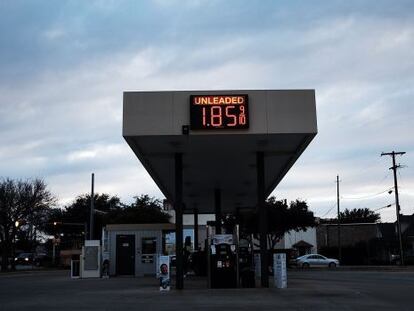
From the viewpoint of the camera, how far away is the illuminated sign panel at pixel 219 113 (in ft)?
63.9

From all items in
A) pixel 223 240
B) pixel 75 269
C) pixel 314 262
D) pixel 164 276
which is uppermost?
pixel 223 240

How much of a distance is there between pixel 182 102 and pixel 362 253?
53.8m

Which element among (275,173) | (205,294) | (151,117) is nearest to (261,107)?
(151,117)

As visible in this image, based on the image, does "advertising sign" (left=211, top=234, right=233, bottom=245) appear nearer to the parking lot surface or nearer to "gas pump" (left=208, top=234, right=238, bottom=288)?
"gas pump" (left=208, top=234, right=238, bottom=288)

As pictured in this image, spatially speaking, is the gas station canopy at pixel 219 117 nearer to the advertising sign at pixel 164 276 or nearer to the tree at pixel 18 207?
the advertising sign at pixel 164 276

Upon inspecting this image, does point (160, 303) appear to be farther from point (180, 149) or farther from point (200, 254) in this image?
point (200, 254)

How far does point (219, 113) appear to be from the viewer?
1967 cm

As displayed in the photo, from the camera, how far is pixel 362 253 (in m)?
68.8

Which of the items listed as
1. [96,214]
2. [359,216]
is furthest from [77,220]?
[359,216]

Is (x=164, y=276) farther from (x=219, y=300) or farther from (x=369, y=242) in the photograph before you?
(x=369, y=242)

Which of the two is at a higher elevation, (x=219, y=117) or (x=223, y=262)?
(x=219, y=117)

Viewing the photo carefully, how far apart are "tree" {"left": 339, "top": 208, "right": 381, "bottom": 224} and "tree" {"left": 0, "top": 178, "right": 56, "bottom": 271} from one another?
7047 centimetres

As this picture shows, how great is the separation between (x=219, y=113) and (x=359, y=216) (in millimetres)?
104202

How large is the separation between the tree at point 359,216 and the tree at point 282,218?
6000 centimetres
